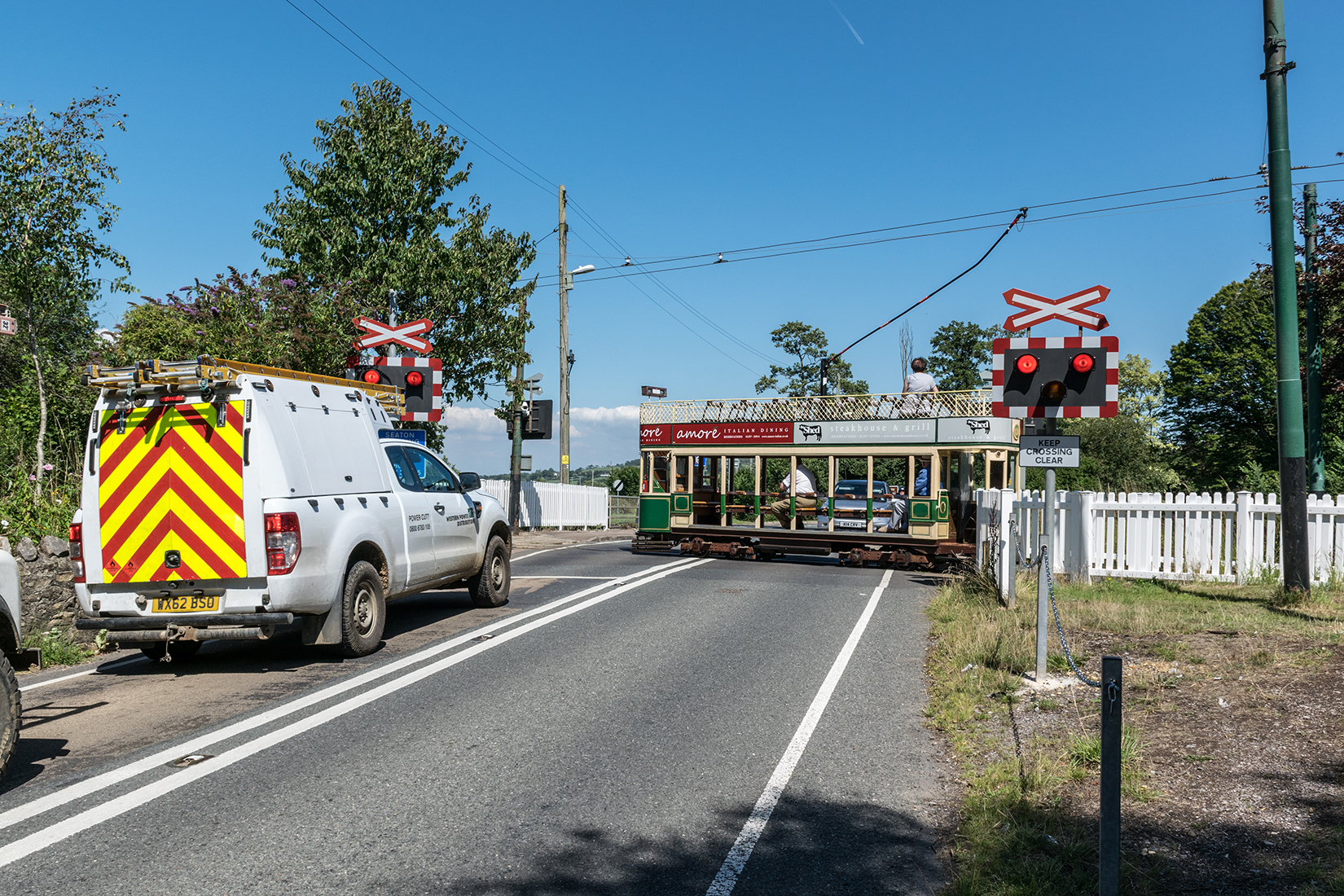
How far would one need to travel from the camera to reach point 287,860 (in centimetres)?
427

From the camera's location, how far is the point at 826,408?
824 inches

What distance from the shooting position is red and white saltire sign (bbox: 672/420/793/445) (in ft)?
70.0

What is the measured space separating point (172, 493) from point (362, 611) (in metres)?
1.90

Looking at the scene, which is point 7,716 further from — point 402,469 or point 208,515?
point 402,469

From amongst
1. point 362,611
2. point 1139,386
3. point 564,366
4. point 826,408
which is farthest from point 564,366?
point 1139,386

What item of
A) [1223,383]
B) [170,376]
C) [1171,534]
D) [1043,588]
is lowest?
[1043,588]

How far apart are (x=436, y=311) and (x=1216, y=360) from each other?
3516cm

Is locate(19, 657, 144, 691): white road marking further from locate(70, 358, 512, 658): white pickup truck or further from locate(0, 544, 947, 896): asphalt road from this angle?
locate(70, 358, 512, 658): white pickup truck

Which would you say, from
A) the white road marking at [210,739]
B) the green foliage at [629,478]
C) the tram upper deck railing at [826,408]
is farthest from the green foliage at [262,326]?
the green foliage at [629,478]

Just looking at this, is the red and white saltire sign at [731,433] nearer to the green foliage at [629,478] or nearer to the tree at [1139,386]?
the green foliage at [629,478]

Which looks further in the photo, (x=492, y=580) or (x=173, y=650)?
(x=492, y=580)

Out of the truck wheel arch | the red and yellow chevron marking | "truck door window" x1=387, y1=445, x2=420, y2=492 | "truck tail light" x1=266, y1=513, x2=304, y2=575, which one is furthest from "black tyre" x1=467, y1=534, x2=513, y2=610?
the red and yellow chevron marking

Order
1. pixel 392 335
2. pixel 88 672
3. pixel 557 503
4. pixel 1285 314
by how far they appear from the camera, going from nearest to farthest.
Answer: pixel 88 672 → pixel 1285 314 → pixel 392 335 → pixel 557 503

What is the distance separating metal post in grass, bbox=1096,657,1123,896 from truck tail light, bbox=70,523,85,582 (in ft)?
25.3
